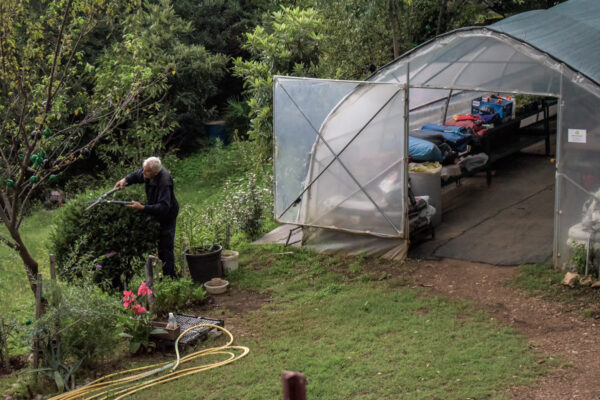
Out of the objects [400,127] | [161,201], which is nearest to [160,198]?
[161,201]

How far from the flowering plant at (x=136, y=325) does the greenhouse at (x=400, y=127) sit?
3420mm

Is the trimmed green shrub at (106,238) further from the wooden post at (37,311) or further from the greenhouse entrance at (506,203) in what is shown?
the greenhouse entrance at (506,203)

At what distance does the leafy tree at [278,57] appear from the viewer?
43.1 ft

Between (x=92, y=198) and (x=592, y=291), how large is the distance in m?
6.06

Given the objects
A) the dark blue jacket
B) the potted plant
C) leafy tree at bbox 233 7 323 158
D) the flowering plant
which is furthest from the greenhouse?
the flowering plant

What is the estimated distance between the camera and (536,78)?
898 centimetres

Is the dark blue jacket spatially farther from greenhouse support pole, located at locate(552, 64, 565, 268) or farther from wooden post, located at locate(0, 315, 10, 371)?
greenhouse support pole, located at locate(552, 64, 565, 268)

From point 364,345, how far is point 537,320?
1.93 metres

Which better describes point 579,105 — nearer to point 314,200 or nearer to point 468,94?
point 314,200

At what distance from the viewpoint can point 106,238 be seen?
347 inches

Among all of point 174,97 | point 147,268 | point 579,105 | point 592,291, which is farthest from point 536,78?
point 174,97

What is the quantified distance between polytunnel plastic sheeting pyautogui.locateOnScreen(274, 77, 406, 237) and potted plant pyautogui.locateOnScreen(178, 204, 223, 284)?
1248 mm

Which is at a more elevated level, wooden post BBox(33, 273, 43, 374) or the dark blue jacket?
the dark blue jacket

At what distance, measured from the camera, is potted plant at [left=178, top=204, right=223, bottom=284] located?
9.66m
